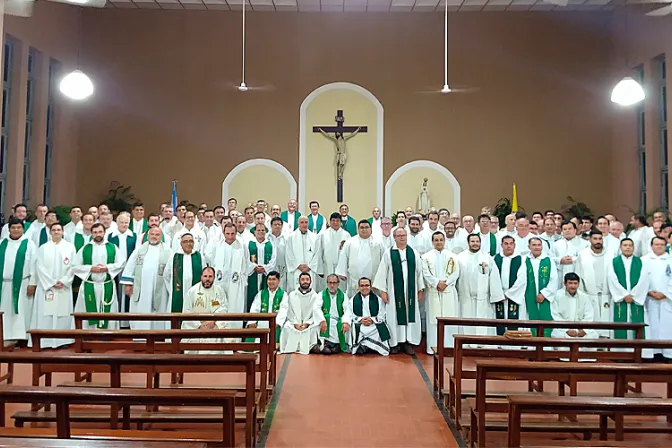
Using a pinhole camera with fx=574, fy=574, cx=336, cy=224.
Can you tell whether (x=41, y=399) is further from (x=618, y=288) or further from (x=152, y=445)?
(x=618, y=288)

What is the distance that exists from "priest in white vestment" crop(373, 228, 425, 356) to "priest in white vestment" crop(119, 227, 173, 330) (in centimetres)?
286

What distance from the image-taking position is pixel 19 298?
7.35m

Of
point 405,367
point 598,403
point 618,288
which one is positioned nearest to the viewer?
point 598,403

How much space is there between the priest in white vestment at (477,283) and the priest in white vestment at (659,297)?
6.13ft

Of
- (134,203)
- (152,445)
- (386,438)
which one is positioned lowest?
(386,438)

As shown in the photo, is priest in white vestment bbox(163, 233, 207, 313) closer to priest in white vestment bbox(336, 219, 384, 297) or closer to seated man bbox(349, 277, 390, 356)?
priest in white vestment bbox(336, 219, 384, 297)

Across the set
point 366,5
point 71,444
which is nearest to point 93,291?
point 71,444

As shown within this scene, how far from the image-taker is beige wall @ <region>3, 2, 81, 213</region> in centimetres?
1045

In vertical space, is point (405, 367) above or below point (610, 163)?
→ below

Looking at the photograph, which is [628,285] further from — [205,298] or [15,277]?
[15,277]

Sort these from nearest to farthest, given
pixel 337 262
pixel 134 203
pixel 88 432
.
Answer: pixel 88 432
pixel 337 262
pixel 134 203

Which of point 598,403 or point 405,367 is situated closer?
point 598,403

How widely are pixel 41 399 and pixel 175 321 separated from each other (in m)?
2.61

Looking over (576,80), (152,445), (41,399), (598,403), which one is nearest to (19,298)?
(41,399)
